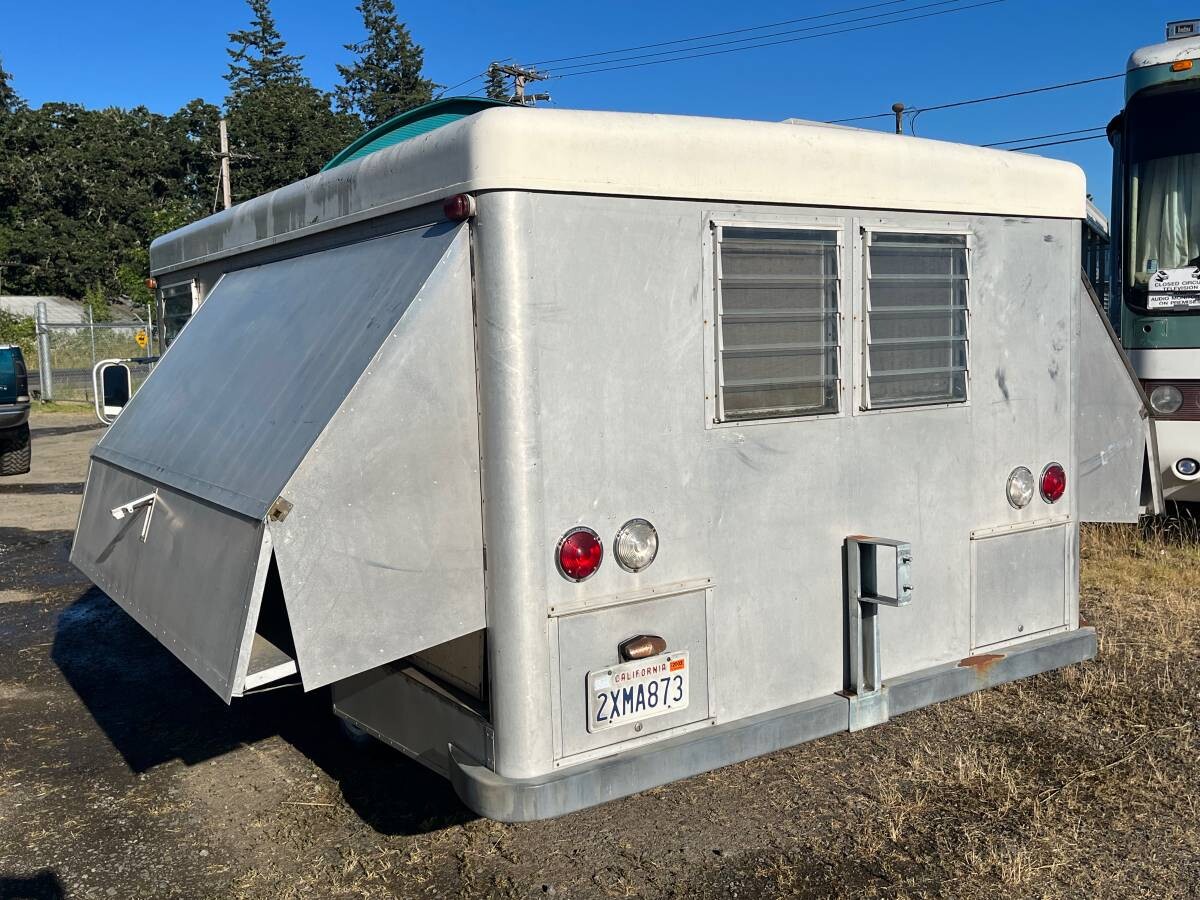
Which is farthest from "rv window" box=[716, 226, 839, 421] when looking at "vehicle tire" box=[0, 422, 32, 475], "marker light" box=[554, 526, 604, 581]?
"vehicle tire" box=[0, 422, 32, 475]

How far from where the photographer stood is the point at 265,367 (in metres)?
3.83

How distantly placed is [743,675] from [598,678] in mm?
551

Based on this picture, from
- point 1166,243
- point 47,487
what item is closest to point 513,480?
point 1166,243

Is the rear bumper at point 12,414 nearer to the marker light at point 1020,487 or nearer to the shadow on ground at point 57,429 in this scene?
the shadow on ground at point 57,429

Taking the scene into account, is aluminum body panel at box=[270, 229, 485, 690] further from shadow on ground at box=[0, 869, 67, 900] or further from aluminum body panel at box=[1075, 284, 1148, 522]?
aluminum body panel at box=[1075, 284, 1148, 522]

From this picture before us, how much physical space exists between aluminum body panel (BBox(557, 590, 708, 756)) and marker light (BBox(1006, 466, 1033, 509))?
1426 millimetres

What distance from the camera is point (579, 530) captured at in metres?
3.21

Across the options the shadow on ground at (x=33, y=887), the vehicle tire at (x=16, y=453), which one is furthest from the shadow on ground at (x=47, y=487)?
the shadow on ground at (x=33, y=887)

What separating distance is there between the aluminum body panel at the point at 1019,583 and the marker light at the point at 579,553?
1.59 m

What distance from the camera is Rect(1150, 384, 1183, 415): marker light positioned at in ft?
23.8

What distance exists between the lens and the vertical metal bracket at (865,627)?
370 centimetres

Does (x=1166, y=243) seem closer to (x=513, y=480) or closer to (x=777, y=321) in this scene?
(x=777, y=321)

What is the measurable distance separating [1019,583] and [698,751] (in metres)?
1.59

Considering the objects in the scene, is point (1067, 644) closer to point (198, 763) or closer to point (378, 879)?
point (378, 879)
